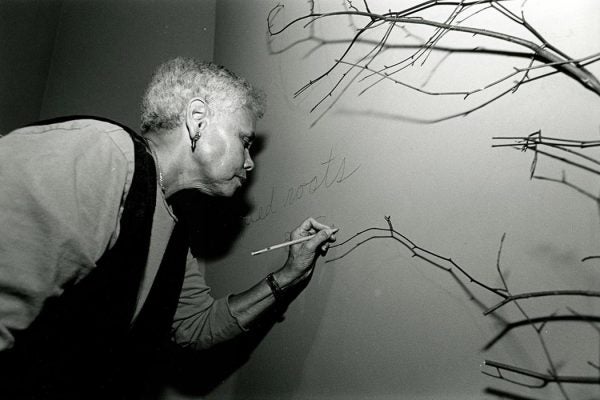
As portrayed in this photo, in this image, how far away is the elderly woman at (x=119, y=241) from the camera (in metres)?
0.69

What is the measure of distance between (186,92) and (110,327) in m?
0.68

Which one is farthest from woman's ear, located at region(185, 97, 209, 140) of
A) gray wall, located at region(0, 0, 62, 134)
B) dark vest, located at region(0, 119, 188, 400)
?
gray wall, located at region(0, 0, 62, 134)

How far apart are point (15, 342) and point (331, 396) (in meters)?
0.69

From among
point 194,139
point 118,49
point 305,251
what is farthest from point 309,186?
point 118,49

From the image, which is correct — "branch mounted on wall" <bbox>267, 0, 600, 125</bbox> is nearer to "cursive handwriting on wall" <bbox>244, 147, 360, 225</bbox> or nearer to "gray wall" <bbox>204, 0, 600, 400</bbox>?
"gray wall" <bbox>204, 0, 600, 400</bbox>

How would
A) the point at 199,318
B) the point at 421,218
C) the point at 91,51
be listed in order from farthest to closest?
the point at 91,51 < the point at 199,318 < the point at 421,218

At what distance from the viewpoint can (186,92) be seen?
1.11 metres

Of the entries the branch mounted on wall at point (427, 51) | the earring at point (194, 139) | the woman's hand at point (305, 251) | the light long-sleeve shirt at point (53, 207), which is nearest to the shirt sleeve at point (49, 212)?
the light long-sleeve shirt at point (53, 207)

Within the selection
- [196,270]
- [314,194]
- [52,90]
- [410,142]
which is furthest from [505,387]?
[52,90]

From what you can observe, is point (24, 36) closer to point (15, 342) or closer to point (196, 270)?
point (196, 270)

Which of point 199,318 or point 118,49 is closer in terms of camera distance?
point 199,318

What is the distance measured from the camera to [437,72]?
835mm

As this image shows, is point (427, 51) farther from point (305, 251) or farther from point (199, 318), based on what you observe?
point (199, 318)

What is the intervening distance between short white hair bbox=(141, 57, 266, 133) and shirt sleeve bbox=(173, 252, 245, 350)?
0.53m
